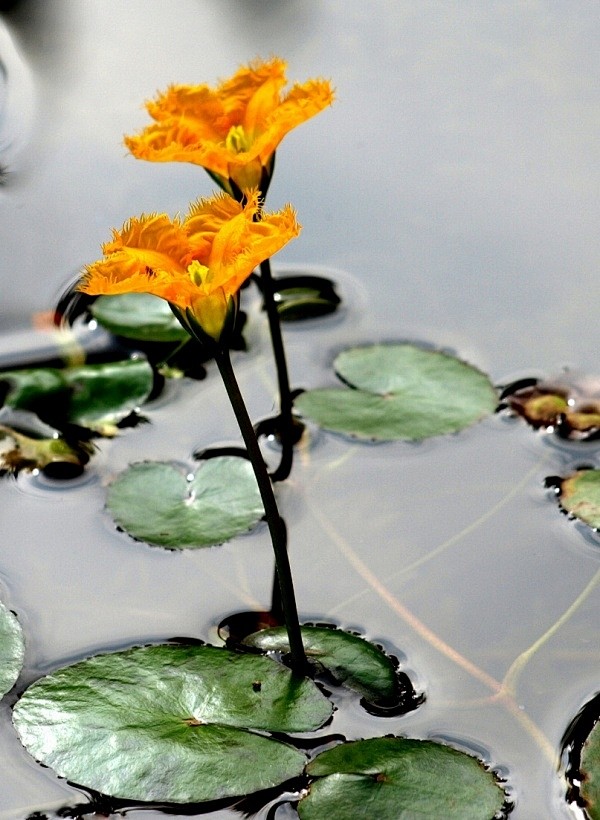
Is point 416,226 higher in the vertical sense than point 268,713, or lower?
higher

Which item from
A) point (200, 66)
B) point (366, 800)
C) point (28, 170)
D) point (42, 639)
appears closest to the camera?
point (366, 800)

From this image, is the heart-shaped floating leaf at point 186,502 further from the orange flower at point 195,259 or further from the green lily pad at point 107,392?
the orange flower at point 195,259

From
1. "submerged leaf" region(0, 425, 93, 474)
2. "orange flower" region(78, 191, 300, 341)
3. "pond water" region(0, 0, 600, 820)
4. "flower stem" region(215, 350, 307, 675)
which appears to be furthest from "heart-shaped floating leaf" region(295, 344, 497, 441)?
"orange flower" region(78, 191, 300, 341)

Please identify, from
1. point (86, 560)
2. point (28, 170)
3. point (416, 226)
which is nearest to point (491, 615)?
point (86, 560)

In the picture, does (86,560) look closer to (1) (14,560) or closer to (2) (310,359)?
(1) (14,560)

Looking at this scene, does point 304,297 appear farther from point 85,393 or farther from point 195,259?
point 195,259

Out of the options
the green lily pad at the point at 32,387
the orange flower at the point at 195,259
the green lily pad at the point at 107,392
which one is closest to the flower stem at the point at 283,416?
the green lily pad at the point at 107,392

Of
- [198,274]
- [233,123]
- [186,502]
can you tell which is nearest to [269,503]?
[198,274]

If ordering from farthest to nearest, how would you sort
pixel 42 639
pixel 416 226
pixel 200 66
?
pixel 200 66 < pixel 416 226 < pixel 42 639
